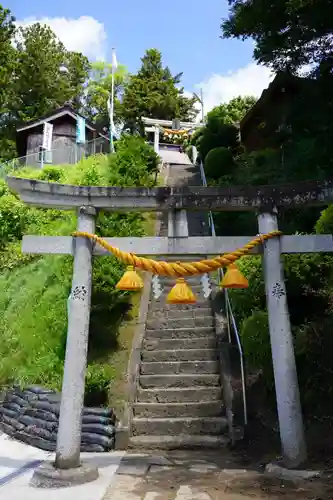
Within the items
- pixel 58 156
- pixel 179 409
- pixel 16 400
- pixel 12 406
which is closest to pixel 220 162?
pixel 58 156

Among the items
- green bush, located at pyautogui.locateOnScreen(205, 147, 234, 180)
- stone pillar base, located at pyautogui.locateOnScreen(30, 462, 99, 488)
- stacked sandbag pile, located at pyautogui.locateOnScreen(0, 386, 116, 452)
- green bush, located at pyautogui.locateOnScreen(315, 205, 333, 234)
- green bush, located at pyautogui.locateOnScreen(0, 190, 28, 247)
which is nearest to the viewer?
stone pillar base, located at pyautogui.locateOnScreen(30, 462, 99, 488)

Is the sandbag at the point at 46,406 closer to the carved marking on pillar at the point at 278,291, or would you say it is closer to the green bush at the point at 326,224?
the carved marking on pillar at the point at 278,291

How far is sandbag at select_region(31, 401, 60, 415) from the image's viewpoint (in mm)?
7961

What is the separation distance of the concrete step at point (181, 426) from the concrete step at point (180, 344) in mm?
→ 1997

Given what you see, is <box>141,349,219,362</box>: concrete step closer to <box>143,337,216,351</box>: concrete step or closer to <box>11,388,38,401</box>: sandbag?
<box>143,337,216,351</box>: concrete step

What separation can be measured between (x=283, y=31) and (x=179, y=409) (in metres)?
9.22

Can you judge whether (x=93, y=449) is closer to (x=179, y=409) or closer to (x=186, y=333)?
(x=179, y=409)

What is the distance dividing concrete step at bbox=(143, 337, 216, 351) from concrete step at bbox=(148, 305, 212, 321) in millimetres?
911

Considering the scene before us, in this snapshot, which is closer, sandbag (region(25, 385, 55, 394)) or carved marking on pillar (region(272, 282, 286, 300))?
carved marking on pillar (region(272, 282, 286, 300))

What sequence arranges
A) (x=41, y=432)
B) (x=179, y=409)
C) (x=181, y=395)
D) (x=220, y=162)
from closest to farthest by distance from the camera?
(x=41, y=432)
(x=179, y=409)
(x=181, y=395)
(x=220, y=162)

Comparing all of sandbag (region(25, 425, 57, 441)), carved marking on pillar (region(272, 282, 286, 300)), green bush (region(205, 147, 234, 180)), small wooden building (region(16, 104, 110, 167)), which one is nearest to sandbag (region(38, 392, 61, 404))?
sandbag (region(25, 425, 57, 441))

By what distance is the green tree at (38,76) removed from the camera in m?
31.2

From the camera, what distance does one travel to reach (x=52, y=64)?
31.8m

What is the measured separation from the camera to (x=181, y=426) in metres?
7.92
